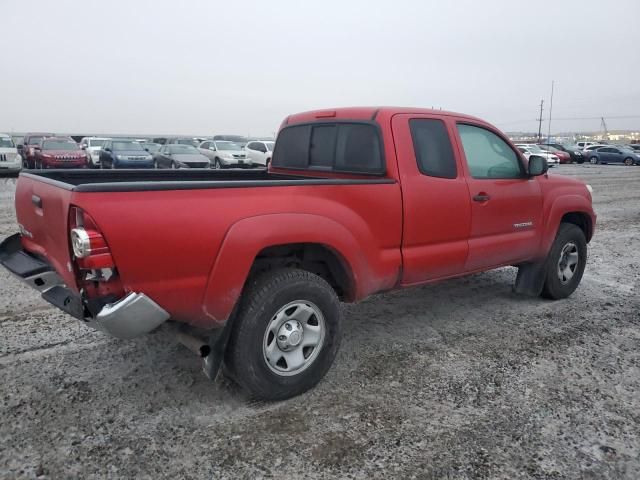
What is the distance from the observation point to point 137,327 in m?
2.69

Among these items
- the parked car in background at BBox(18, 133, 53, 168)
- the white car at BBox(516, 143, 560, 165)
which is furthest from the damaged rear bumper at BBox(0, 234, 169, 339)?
the white car at BBox(516, 143, 560, 165)

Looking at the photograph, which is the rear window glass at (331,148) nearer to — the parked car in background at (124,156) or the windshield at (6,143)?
the parked car in background at (124,156)

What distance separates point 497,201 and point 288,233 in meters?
2.23

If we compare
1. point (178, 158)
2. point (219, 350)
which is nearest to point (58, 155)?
point (178, 158)

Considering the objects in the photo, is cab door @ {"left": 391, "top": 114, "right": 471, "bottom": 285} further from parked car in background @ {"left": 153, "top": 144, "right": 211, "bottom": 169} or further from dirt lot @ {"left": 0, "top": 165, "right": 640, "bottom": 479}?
parked car in background @ {"left": 153, "top": 144, "right": 211, "bottom": 169}

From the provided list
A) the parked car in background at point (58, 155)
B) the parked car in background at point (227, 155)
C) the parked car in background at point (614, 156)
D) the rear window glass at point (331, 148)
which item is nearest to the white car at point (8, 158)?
the parked car in background at point (58, 155)

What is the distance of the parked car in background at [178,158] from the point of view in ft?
71.6

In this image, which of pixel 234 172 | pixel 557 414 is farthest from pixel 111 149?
pixel 557 414

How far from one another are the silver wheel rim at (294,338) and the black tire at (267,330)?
0.02m

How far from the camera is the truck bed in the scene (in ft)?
8.66

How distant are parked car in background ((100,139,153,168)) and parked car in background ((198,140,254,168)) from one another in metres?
4.61

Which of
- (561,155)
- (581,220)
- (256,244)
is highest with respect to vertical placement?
(256,244)

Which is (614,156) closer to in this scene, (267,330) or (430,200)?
(430,200)

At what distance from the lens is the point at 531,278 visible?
525cm
